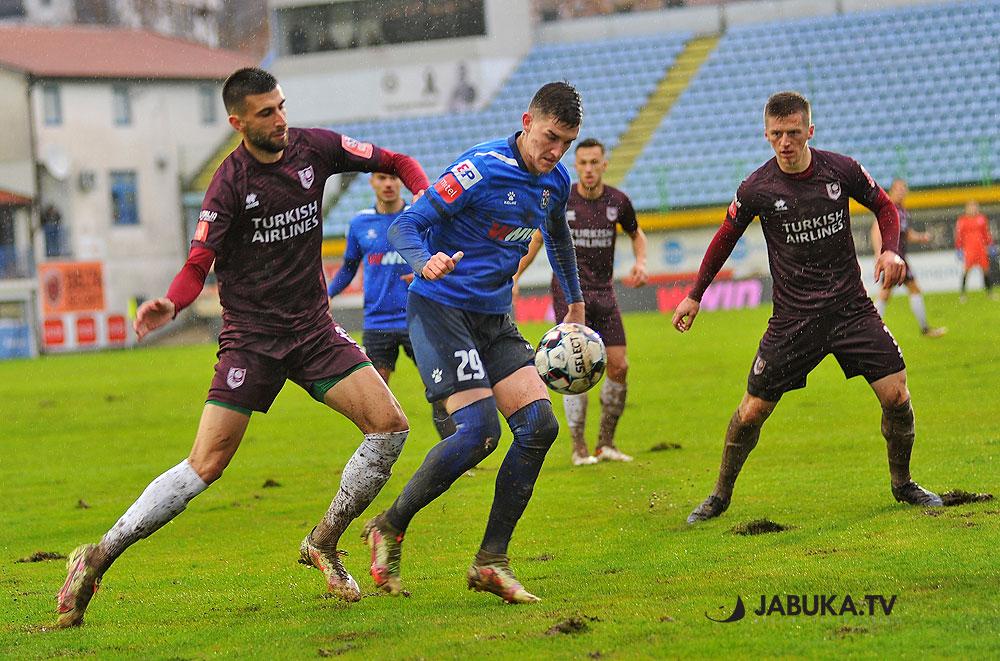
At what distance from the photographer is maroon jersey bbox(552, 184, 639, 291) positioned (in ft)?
36.8

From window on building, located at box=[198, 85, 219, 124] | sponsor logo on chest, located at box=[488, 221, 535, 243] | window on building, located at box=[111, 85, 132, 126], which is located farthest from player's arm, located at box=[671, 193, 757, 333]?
window on building, located at box=[198, 85, 219, 124]

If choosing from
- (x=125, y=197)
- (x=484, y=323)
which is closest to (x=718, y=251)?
(x=484, y=323)

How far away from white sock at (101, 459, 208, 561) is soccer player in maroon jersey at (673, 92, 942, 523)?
2899 mm

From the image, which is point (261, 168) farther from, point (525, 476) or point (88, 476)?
point (88, 476)

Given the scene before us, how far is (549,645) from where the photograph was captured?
16.6 feet

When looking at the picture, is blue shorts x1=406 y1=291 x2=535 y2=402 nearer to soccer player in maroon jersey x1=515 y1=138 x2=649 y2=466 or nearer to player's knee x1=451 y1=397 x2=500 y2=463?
player's knee x1=451 y1=397 x2=500 y2=463

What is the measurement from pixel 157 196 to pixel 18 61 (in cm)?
739

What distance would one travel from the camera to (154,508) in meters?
6.07

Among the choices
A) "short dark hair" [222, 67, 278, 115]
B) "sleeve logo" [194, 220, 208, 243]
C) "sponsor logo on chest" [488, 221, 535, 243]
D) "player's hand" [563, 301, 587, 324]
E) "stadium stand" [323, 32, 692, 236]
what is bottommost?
"player's hand" [563, 301, 587, 324]

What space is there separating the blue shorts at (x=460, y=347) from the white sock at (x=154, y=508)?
45.8 inches

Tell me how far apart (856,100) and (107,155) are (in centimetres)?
2790

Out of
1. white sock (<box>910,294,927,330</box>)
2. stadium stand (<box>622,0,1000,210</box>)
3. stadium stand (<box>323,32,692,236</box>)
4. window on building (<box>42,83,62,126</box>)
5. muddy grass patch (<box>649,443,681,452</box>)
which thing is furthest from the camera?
window on building (<box>42,83,62,126</box>)

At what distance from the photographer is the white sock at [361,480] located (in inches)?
251

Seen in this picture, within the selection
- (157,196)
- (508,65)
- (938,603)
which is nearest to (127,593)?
(938,603)
